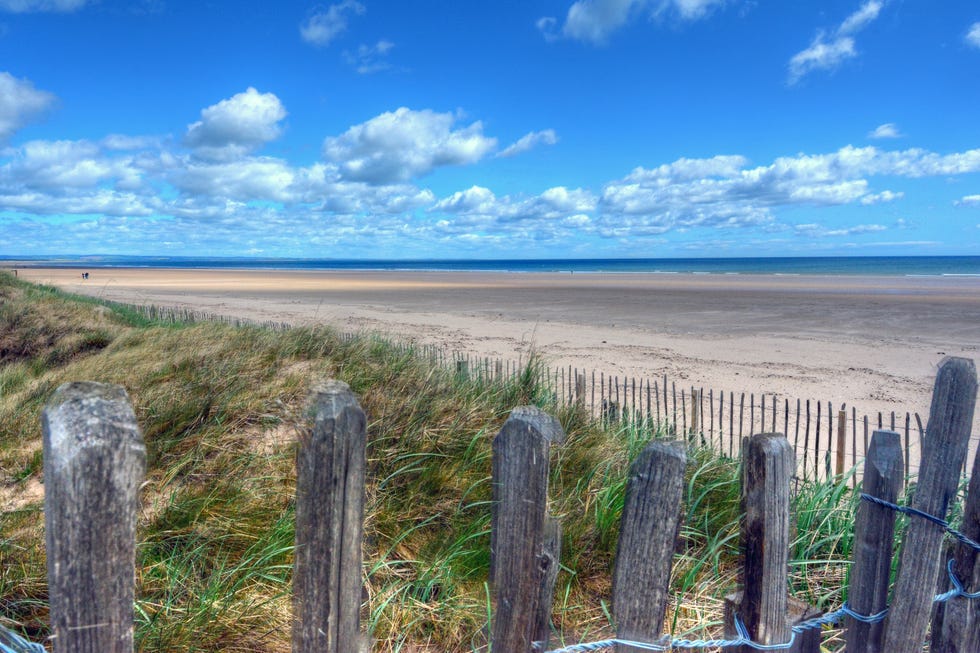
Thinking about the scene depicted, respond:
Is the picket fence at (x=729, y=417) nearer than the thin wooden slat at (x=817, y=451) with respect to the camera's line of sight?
No

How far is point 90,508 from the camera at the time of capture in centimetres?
108

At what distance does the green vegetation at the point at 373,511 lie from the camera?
2.09 meters

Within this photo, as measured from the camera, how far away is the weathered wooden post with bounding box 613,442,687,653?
1.52 m

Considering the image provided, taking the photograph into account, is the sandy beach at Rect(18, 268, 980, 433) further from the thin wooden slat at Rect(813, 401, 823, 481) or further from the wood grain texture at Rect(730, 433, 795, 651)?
the wood grain texture at Rect(730, 433, 795, 651)

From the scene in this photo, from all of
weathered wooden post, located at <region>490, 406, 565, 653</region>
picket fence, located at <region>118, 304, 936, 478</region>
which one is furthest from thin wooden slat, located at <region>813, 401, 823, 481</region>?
weathered wooden post, located at <region>490, 406, 565, 653</region>

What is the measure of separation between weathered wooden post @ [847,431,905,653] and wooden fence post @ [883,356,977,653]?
5 cm

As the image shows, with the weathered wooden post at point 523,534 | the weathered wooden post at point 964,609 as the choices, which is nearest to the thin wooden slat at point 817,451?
the weathered wooden post at point 964,609

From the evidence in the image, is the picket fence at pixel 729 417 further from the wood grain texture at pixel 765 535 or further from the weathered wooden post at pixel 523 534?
the weathered wooden post at pixel 523 534

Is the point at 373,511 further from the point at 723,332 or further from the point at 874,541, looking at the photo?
the point at 723,332

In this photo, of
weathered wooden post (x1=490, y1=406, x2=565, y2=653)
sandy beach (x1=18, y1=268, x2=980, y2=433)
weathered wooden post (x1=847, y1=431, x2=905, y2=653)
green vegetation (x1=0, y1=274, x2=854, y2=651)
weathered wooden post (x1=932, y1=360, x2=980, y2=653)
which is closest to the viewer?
weathered wooden post (x1=490, y1=406, x2=565, y2=653)

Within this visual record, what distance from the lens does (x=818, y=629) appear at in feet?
5.89

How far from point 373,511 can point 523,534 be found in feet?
4.63

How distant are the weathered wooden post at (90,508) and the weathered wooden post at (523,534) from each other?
0.78 metres

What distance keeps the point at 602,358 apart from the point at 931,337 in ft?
31.4
